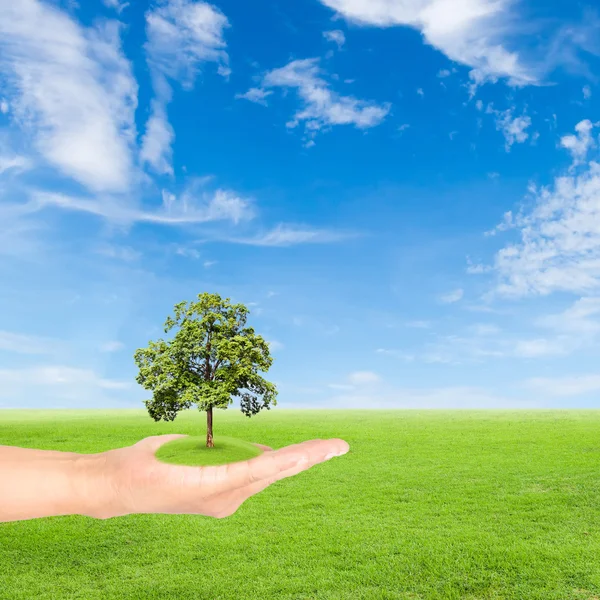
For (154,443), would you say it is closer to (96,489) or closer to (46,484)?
(96,489)

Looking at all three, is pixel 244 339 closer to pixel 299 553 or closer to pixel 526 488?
pixel 299 553

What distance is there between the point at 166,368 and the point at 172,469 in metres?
4.39

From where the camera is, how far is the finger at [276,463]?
20680mm

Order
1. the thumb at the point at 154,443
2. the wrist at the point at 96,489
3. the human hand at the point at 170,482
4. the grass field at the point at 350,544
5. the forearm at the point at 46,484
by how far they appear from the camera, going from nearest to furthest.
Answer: the grass field at the point at 350,544 < the wrist at the point at 96,489 < the human hand at the point at 170,482 < the forearm at the point at 46,484 < the thumb at the point at 154,443

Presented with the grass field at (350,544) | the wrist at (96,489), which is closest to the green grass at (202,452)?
the wrist at (96,489)

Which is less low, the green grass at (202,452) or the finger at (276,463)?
the green grass at (202,452)

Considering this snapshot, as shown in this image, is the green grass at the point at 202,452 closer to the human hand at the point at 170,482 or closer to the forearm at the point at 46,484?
the human hand at the point at 170,482

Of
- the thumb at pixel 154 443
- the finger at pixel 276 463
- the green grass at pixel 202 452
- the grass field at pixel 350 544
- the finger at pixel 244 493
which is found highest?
the thumb at pixel 154 443

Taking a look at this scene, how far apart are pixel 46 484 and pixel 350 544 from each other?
14.1 metres

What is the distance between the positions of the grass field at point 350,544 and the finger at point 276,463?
4.13ft

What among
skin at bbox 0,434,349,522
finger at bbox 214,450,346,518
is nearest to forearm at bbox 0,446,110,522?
skin at bbox 0,434,349,522

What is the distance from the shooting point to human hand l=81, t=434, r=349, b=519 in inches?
717

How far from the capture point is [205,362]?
23.3 m

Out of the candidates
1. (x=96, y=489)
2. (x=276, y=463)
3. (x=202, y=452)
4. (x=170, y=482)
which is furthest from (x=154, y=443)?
(x=276, y=463)
